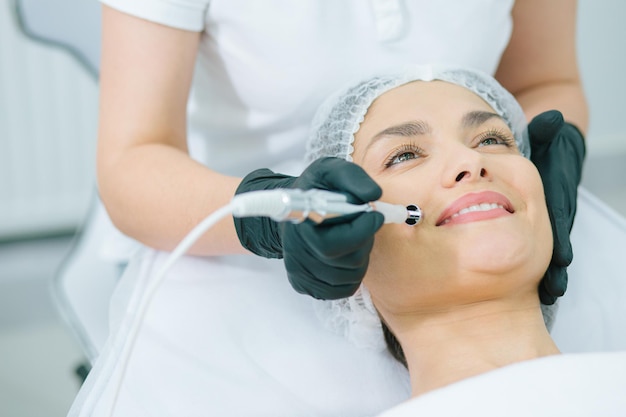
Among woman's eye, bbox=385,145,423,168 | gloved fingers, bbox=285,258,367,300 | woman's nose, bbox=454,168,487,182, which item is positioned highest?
woman's nose, bbox=454,168,487,182

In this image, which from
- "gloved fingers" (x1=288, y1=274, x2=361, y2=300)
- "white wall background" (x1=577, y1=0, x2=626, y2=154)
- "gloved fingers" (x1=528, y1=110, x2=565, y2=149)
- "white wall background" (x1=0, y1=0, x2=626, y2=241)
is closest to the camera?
"gloved fingers" (x1=288, y1=274, x2=361, y2=300)

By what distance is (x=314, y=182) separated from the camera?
0.99m

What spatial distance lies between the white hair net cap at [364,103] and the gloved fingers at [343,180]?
29cm

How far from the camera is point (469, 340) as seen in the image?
117cm

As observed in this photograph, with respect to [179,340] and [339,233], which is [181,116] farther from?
[339,233]

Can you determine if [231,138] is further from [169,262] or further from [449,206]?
[169,262]

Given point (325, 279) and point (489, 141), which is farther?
point (489, 141)

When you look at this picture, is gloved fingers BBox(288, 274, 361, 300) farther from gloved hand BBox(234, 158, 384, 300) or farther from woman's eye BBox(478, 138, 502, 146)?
woman's eye BBox(478, 138, 502, 146)

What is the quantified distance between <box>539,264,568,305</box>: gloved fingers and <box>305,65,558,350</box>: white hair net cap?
8cm

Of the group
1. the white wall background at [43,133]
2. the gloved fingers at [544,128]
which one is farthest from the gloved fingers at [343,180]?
the white wall background at [43,133]

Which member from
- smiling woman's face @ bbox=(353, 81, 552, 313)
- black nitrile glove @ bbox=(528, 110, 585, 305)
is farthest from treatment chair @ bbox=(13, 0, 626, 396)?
smiling woman's face @ bbox=(353, 81, 552, 313)

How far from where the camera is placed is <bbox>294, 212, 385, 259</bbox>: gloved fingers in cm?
93

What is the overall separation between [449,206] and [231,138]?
55 centimetres

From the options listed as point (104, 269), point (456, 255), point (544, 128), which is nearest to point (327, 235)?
point (456, 255)
